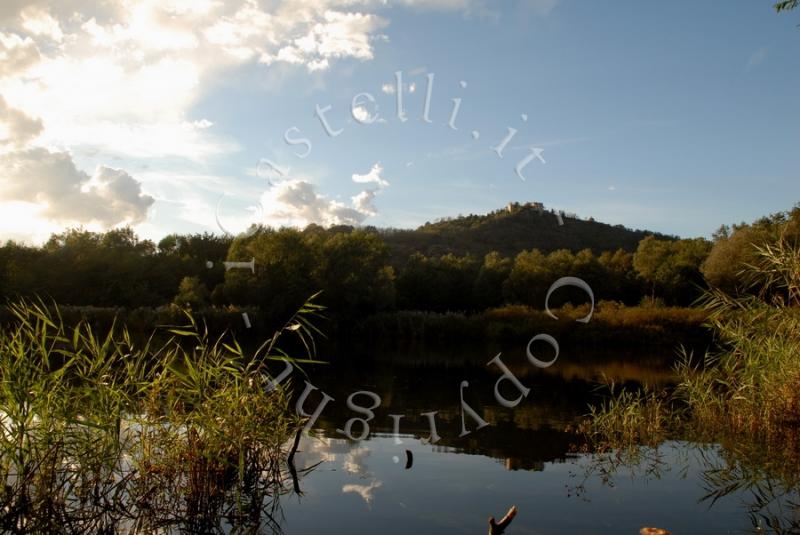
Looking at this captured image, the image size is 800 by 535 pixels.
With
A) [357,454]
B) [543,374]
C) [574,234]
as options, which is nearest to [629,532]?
[357,454]

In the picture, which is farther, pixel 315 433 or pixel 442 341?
pixel 442 341

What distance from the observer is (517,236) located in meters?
72.1

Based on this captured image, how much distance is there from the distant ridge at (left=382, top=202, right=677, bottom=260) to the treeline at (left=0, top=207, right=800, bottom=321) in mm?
16093

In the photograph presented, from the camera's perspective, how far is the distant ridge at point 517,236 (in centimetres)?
6931

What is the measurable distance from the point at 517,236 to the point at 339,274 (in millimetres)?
35410

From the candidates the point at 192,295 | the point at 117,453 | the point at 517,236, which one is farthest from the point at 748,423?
the point at 517,236

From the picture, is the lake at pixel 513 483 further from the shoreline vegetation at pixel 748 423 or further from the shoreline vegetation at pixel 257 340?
the shoreline vegetation at pixel 257 340

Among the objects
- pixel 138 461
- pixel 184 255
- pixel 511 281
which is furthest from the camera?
pixel 184 255

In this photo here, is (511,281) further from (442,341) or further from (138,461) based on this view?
(138,461)

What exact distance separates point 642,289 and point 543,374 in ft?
99.0

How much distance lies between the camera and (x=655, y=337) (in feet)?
112

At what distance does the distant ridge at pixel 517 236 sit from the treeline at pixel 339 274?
16093 millimetres

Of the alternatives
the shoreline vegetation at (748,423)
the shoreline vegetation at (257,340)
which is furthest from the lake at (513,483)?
the shoreline vegetation at (257,340)

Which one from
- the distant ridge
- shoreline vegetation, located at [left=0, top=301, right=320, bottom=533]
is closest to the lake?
shoreline vegetation, located at [left=0, top=301, right=320, bottom=533]
